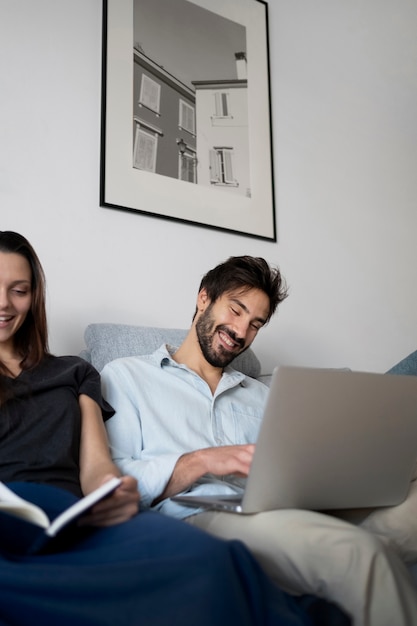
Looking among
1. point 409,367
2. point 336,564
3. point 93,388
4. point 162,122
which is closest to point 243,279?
point 93,388

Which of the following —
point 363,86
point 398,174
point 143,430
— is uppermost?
point 363,86

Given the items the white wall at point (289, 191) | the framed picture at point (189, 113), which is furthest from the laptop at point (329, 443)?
the framed picture at point (189, 113)

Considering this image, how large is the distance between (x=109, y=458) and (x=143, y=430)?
18cm

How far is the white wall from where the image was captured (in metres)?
1.88

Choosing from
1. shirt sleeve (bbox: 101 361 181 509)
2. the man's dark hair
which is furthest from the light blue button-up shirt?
the man's dark hair

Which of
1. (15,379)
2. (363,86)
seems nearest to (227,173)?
(363,86)

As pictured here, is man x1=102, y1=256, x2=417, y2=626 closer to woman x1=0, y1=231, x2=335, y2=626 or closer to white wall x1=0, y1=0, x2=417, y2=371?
woman x1=0, y1=231, x2=335, y2=626

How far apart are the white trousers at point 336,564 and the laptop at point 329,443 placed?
0.06 metres

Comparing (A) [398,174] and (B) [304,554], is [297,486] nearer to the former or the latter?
(B) [304,554]

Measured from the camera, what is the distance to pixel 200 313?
1763 millimetres

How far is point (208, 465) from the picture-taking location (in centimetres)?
124

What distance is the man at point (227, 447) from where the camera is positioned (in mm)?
933

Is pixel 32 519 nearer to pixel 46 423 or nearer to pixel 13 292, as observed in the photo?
pixel 46 423

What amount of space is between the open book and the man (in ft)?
1.19
